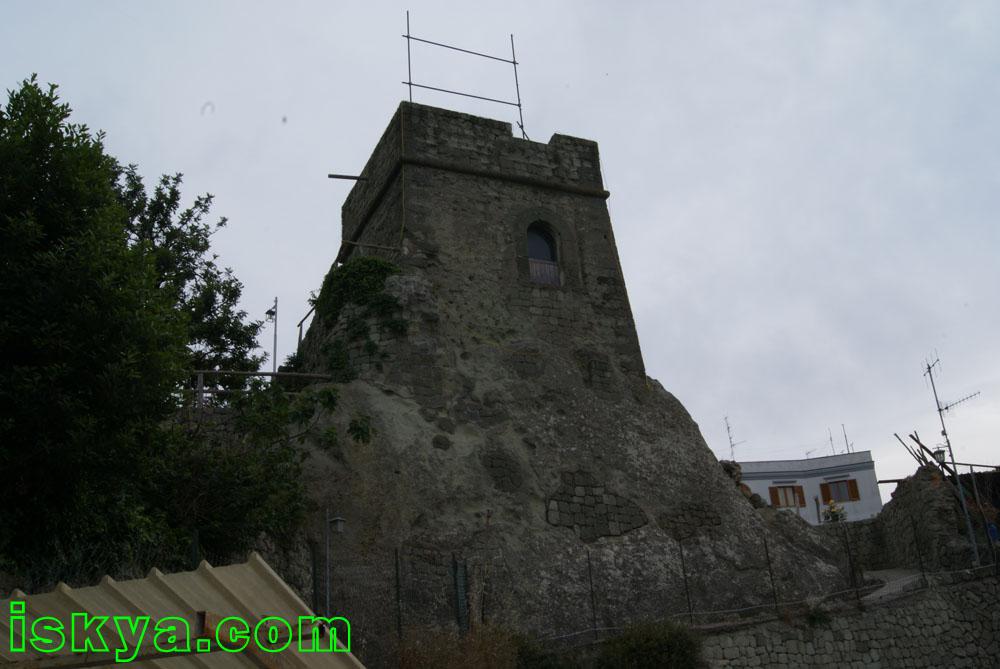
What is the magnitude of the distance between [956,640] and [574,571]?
6.64 metres

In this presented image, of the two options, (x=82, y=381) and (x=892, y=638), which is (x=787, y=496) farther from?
(x=82, y=381)

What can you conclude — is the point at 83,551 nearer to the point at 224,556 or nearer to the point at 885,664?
the point at 224,556

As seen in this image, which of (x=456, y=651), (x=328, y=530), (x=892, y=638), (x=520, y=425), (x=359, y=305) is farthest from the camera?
(x=359, y=305)

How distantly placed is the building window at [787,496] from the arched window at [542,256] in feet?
66.3

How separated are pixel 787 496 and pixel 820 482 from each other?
144 centimetres

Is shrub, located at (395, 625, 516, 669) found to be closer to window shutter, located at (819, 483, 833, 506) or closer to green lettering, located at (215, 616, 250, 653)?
green lettering, located at (215, 616, 250, 653)

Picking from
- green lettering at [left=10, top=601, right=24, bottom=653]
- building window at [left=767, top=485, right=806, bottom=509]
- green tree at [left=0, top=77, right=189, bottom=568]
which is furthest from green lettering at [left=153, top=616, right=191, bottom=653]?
building window at [left=767, top=485, right=806, bottom=509]

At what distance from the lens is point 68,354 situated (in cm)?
754

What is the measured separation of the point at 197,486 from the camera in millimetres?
9281

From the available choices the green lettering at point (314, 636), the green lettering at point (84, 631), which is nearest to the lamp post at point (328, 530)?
the green lettering at point (314, 636)

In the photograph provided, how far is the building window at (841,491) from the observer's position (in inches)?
1267

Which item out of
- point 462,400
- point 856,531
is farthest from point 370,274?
point 856,531

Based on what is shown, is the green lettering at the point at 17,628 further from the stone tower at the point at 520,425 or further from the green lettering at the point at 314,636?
the stone tower at the point at 520,425

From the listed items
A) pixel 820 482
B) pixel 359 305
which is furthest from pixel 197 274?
pixel 820 482
